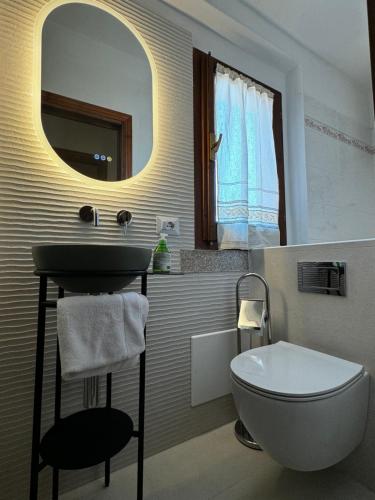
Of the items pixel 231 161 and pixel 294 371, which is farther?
pixel 231 161

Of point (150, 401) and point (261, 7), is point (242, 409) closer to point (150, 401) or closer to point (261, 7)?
point (150, 401)

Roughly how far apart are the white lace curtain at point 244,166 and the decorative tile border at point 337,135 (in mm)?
433

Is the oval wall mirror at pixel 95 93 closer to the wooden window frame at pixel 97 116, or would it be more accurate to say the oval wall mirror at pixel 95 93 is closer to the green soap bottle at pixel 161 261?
the wooden window frame at pixel 97 116

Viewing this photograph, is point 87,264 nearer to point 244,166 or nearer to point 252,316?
point 252,316

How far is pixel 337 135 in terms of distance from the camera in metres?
2.15

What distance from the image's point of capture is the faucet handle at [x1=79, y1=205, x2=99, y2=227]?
3.59ft

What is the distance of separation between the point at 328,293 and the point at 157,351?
81 centimetres

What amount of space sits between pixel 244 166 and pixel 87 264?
A: 3.68ft

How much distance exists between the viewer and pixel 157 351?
1246mm

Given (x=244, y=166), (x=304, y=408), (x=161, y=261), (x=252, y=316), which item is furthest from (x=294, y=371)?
(x=244, y=166)

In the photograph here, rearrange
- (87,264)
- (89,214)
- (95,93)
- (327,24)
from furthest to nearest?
1. (327,24)
2. (95,93)
3. (89,214)
4. (87,264)

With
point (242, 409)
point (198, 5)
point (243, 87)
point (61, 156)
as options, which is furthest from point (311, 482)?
point (198, 5)

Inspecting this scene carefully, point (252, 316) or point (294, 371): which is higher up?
point (252, 316)

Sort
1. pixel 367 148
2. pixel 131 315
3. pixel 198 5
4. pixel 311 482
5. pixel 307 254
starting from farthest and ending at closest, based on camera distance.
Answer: pixel 367 148, pixel 198 5, pixel 307 254, pixel 311 482, pixel 131 315
